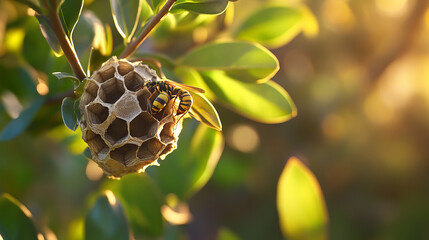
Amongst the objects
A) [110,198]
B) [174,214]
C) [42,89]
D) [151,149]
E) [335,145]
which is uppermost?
[151,149]

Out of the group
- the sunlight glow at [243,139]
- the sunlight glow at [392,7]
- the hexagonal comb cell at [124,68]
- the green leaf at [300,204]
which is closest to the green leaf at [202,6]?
the hexagonal comb cell at [124,68]

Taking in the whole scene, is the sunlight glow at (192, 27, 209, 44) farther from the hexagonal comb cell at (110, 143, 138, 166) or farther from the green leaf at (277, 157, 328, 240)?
the hexagonal comb cell at (110, 143, 138, 166)

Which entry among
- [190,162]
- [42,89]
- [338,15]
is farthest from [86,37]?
[338,15]

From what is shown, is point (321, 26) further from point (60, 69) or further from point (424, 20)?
point (60, 69)

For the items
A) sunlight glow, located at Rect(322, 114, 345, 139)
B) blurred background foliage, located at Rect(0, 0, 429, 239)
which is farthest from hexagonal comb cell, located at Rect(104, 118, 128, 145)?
sunlight glow, located at Rect(322, 114, 345, 139)

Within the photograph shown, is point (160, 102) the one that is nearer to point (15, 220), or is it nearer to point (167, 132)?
point (167, 132)

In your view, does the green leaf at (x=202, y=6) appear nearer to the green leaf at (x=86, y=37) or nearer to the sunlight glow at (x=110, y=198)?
the green leaf at (x=86, y=37)
